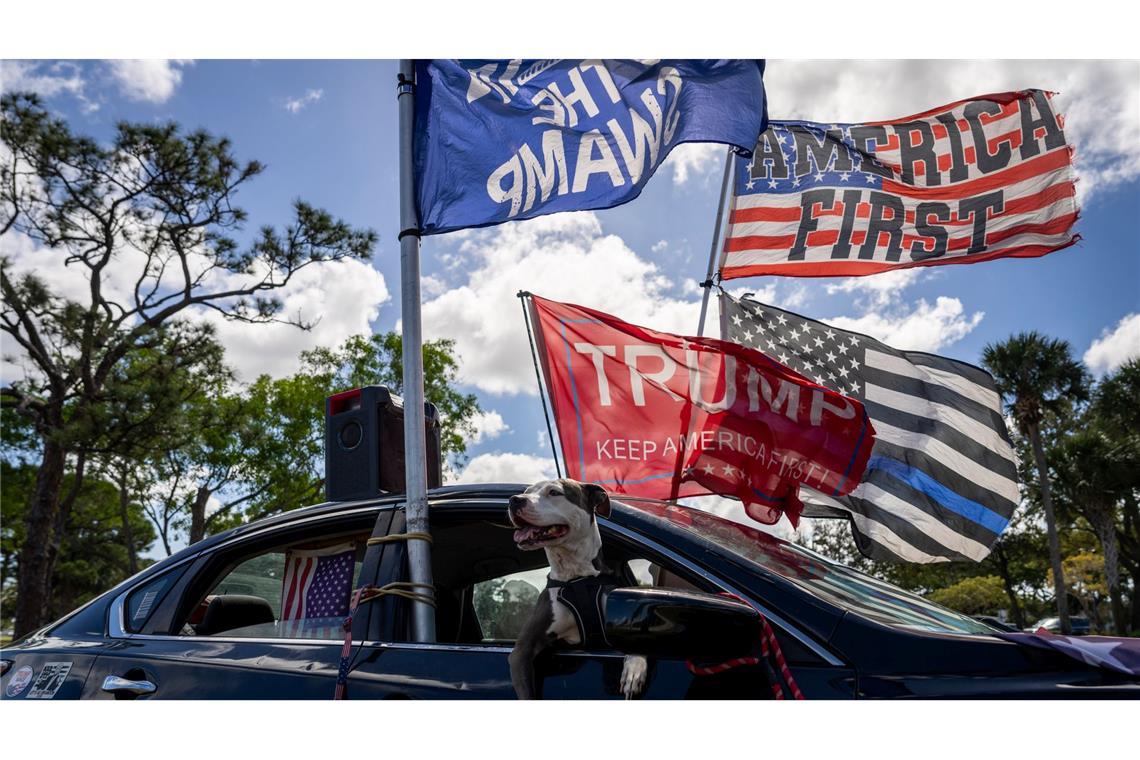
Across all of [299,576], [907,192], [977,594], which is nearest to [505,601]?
[299,576]

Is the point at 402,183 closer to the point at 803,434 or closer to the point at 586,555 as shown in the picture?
the point at 586,555

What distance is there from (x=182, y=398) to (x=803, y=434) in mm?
16480

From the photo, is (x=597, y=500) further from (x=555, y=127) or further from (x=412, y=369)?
(x=555, y=127)

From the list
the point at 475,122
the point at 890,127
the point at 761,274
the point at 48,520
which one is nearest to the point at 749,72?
the point at 475,122

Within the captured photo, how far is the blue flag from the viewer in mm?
4168

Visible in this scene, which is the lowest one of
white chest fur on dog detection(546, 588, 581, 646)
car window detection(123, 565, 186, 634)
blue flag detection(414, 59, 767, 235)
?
white chest fur on dog detection(546, 588, 581, 646)

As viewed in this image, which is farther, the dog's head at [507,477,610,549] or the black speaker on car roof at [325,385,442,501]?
the black speaker on car roof at [325,385,442,501]

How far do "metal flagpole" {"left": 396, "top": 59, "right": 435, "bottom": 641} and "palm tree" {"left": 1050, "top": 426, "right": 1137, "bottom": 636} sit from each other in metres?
30.8

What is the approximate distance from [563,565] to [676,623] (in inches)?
36.9

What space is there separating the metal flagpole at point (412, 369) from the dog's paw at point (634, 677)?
0.86 meters

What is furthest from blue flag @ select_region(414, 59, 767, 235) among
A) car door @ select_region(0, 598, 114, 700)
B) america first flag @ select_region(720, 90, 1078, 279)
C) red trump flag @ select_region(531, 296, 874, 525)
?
america first flag @ select_region(720, 90, 1078, 279)

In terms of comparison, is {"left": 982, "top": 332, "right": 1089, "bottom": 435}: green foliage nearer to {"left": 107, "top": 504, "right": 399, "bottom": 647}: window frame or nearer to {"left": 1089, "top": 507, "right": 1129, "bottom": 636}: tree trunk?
{"left": 1089, "top": 507, "right": 1129, "bottom": 636}: tree trunk

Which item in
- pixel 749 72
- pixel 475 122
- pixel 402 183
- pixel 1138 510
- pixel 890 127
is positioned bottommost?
pixel 1138 510

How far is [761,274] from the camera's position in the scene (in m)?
7.25
